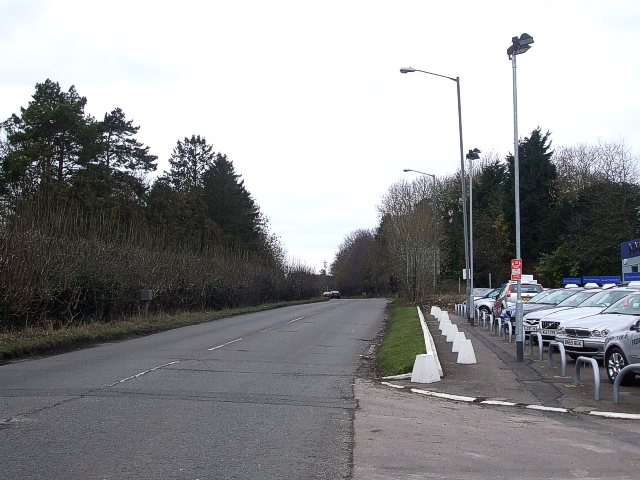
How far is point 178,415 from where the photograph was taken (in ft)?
30.9

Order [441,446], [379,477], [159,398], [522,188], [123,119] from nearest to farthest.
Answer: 1. [379,477]
2. [441,446]
3. [159,398]
4. [123,119]
5. [522,188]

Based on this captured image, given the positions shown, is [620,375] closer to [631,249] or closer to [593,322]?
[593,322]

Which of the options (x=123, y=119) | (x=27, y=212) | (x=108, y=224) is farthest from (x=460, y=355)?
(x=123, y=119)

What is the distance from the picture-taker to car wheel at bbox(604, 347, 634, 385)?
12.3 m

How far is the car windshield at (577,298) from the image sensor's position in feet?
69.8

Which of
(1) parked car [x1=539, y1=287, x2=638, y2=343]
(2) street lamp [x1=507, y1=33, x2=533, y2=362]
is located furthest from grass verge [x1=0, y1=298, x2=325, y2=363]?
(1) parked car [x1=539, y1=287, x2=638, y2=343]

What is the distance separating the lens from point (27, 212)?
76.1 feet

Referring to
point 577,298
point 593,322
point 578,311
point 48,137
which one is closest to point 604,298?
point 578,311

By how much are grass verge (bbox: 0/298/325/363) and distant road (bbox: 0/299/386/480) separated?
1015mm

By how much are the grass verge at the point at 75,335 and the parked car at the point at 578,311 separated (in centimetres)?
1333

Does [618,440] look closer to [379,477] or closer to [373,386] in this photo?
[379,477]

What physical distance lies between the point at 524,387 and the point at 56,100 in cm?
3658

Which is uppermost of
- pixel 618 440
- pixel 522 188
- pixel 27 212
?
pixel 522 188

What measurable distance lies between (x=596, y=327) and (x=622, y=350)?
2.80 meters
